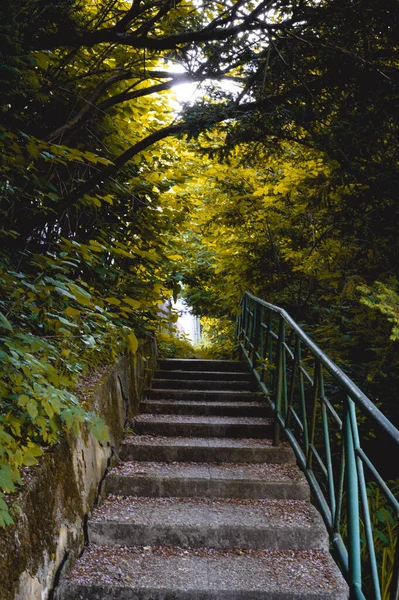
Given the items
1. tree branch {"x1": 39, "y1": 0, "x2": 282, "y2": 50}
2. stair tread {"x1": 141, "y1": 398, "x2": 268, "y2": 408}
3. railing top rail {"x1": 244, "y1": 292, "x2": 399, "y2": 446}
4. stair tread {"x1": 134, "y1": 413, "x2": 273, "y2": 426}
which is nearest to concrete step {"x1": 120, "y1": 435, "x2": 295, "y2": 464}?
stair tread {"x1": 134, "y1": 413, "x2": 273, "y2": 426}

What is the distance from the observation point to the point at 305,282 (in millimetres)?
5605

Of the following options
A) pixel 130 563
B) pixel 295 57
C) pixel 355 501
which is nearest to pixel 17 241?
pixel 130 563

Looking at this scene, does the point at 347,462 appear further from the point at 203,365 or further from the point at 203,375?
the point at 203,365

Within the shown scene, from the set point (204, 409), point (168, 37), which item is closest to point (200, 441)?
point (204, 409)

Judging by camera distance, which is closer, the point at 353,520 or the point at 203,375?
the point at 353,520

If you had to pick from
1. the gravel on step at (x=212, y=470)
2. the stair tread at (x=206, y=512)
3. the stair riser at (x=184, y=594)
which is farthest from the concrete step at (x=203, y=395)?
the stair riser at (x=184, y=594)

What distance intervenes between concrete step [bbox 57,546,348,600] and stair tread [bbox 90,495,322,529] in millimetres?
143

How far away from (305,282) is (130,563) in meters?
4.05

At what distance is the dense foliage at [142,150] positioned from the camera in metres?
2.12

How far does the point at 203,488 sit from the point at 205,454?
0.43 meters

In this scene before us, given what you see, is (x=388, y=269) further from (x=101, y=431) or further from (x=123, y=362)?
(x=101, y=431)

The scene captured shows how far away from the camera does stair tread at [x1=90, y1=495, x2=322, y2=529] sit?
2.48 metres

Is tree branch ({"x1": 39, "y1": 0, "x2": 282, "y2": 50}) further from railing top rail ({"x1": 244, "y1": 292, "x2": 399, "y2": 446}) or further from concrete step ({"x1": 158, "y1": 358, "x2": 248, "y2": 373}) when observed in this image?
concrete step ({"x1": 158, "y1": 358, "x2": 248, "y2": 373})

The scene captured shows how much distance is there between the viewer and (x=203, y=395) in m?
4.57
